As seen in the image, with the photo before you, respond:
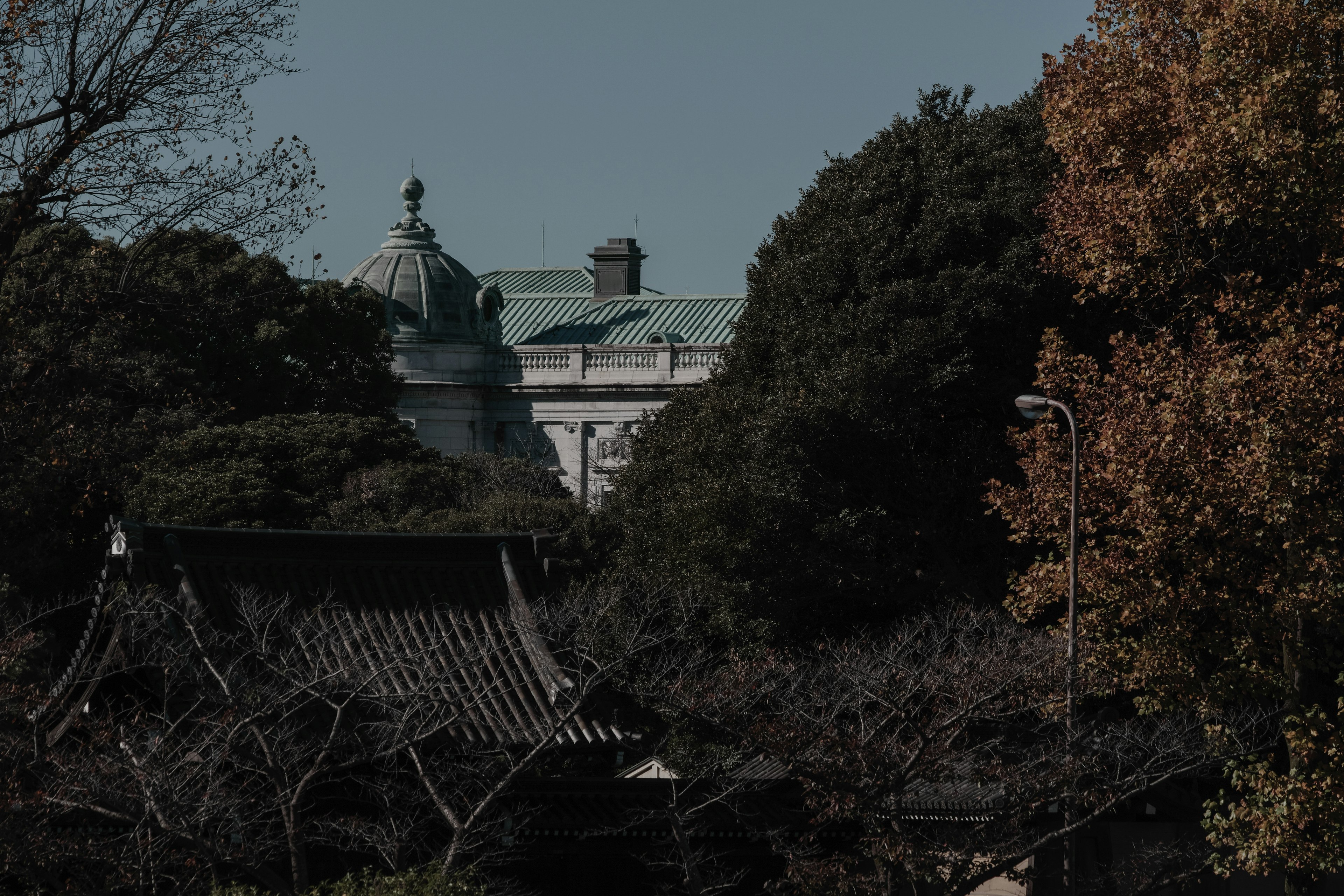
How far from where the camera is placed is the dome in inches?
2675

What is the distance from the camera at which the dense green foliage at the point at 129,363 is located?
58.7ft

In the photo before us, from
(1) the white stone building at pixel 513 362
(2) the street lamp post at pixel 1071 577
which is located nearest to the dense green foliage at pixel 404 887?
(2) the street lamp post at pixel 1071 577

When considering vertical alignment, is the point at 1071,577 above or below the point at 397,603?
above

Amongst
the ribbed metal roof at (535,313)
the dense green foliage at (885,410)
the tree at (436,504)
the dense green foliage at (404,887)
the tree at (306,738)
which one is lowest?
the dense green foliage at (404,887)

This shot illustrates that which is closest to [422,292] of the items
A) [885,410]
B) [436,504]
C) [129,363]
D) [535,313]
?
[535,313]

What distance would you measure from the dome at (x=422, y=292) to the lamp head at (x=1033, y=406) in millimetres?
47738

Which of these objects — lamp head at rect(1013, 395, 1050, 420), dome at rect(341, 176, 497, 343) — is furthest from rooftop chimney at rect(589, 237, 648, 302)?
lamp head at rect(1013, 395, 1050, 420)

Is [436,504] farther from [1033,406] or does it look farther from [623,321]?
[623,321]

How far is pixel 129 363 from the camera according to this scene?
26641 millimetres

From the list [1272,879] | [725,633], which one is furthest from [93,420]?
[1272,879]

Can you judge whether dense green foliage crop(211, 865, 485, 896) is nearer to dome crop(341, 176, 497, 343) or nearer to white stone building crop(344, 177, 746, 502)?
white stone building crop(344, 177, 746, 502)

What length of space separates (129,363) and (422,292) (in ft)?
138

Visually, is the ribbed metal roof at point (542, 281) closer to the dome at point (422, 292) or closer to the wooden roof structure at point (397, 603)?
the dome at point (422, 292)

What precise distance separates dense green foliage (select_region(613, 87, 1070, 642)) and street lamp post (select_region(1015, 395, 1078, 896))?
3145mm
